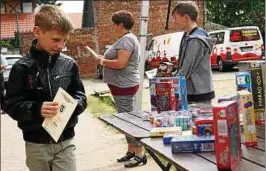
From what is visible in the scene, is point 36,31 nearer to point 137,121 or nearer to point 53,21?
point 53,21

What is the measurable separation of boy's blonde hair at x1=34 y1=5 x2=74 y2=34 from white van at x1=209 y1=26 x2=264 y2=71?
15513mm

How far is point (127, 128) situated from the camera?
3.45 meters

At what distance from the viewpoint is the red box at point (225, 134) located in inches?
83.3

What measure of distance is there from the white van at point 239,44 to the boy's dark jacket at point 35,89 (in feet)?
50.8

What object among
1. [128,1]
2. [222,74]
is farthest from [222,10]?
[222,74]

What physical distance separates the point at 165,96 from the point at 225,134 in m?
1.40

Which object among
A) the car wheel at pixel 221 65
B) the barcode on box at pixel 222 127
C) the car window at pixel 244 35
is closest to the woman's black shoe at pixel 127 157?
the barcode on box at pixel 222 127

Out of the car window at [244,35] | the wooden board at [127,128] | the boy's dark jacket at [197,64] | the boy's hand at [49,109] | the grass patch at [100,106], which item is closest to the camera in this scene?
the boy's hand at [49,109]

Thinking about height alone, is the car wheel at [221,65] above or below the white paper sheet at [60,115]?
below

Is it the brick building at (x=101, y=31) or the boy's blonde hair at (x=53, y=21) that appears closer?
the boy's blonde hair at (x=53, y=21)

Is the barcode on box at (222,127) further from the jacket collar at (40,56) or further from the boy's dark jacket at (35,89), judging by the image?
the jacket collar at (40,56)

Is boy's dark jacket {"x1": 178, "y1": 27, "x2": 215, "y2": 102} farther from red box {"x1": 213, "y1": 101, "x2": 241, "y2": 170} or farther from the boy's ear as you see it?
red box {"x1": 213, "y1": 101, "x2": 241, "y2": 170}

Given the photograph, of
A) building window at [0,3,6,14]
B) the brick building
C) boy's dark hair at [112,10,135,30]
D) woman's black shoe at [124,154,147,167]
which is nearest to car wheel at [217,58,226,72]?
the brick building

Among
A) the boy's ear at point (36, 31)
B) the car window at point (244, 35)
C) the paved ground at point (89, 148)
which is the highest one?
the car window at point (244, 35)
